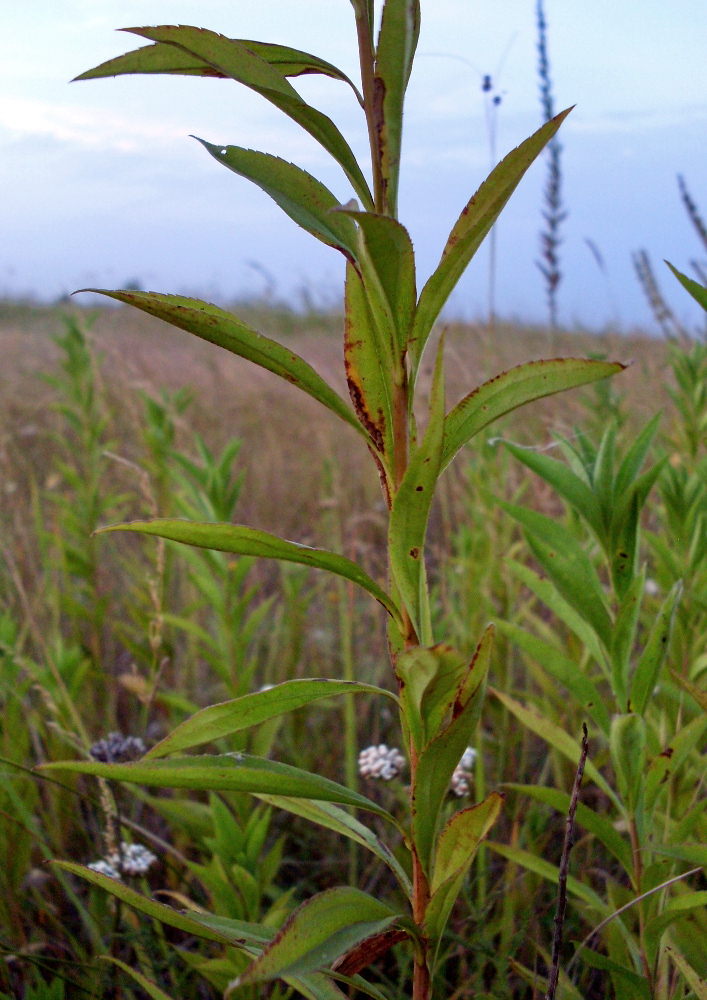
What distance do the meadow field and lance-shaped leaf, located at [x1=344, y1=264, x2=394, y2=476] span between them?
0.20 metres

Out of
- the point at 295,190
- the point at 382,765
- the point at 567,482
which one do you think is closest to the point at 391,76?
the point at 295,190

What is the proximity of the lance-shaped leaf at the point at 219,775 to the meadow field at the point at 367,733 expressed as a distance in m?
0.29

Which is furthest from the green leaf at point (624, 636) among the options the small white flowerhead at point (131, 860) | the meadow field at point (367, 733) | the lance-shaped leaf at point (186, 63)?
the small white flowerhead at point (131, 860)

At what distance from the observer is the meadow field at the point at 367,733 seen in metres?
0.92

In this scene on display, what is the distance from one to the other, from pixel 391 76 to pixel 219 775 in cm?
58

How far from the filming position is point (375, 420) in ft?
2.23

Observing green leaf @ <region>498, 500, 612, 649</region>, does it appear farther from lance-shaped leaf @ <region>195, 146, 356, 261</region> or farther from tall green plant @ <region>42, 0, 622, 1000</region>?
lance-shaped leaf @ <region>195, 146, 356, 261</region>

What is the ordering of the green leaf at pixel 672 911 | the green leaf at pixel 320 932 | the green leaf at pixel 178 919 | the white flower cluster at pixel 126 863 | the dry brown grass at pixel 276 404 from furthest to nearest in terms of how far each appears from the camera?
the dry brown grass at pixel 276 404 < the white flower cluster at pixel 126 863 < the green leaf at pixel 672 911 < the green leaf at pixel 178 919 < the green leaf at pixel 320 932

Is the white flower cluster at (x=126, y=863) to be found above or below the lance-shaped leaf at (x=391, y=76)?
below

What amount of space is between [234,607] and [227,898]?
0.59 metres

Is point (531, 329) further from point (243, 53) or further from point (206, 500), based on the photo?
point (243, 53)

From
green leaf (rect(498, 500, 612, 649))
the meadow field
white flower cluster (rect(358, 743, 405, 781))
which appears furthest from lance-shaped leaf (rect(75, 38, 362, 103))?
white flower cluster (rect(358, 743, 405, 781))

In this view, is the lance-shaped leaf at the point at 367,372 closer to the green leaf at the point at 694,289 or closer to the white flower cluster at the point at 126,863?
the green leaf at the point at 694,289

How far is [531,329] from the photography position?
10219 mm
